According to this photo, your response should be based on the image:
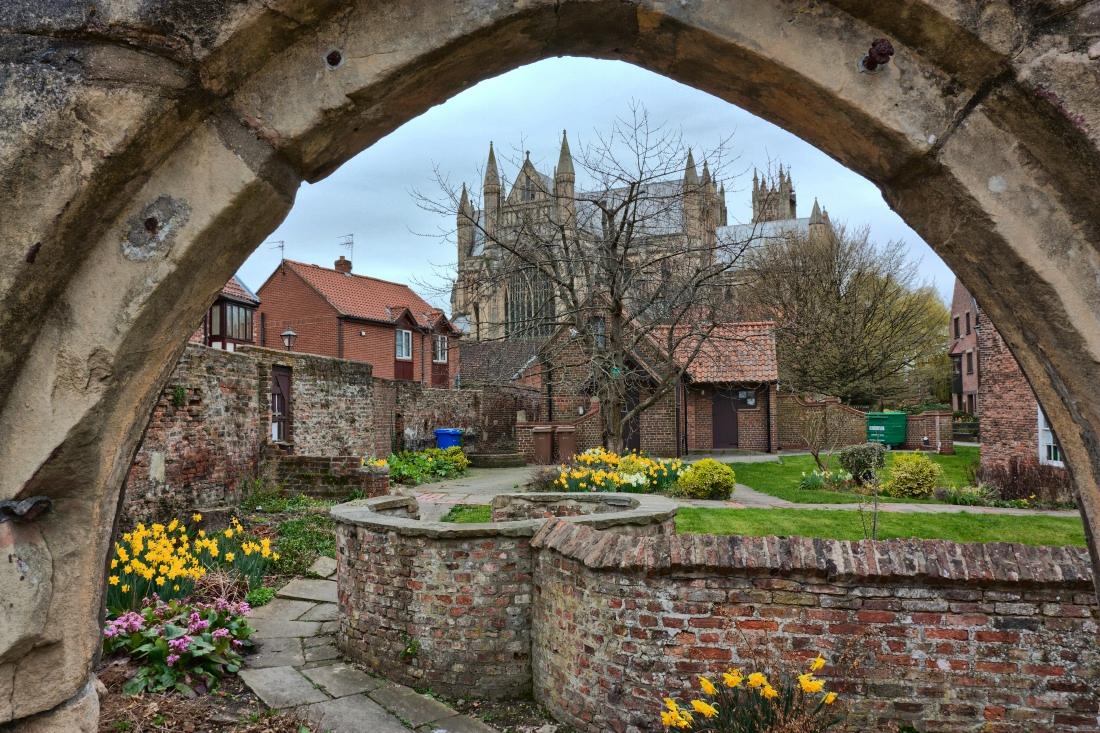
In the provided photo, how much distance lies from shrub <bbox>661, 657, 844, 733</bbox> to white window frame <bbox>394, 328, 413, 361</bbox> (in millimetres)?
29494

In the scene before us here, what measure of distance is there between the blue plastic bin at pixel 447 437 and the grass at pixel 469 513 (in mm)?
12830

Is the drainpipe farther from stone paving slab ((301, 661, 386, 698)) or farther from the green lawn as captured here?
stone paving slab ((301, 661, 386, 698))

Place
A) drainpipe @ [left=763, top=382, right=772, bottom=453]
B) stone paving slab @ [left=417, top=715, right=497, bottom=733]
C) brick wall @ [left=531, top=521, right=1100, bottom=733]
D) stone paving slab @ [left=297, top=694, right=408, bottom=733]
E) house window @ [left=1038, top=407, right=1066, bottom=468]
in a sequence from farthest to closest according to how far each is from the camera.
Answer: drainpipe @ [left=763, top=382, right=772, bottom=453] < house window @ [left=1038, top=407, right=1066, bottom=468] < stone paving slab @ [left=417, top=715, right=497, bottom=733] < stone paving slab @ [left=297, top=694, right=408, bottom=733] < brick wall @ [left=531, top=521, right=1100, bottom=733]

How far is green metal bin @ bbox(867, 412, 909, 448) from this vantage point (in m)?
25.9

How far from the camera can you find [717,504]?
39.4 feet

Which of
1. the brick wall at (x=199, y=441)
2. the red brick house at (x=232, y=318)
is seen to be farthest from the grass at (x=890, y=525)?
the red brick house at (x=232, y=318)

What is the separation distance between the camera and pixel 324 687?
Answer: 5.52m

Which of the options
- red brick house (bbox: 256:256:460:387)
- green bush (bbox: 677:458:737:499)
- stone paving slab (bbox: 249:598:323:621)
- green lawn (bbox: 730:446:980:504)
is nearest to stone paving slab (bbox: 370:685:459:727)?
stone paving slab (bbox: 249:598:323:621)

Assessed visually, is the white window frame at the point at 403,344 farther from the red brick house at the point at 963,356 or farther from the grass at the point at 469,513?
the red brick house at the point at 963,356

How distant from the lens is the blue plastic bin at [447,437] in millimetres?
24109

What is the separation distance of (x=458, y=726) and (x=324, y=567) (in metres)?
4.18

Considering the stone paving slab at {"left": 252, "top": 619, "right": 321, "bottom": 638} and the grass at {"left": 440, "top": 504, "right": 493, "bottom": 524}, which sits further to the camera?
the grass at {"left": 440, "top": 504, "right": 493, "bottom": 524}

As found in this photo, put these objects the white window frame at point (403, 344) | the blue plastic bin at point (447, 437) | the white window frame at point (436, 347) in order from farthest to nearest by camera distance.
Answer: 1. the white window frame at point (436, 347)
2. the white window frame at point (403, 344)
3. the blue plastic bin at point (447, 437)

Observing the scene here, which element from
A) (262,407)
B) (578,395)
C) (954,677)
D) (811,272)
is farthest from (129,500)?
(811,272)
